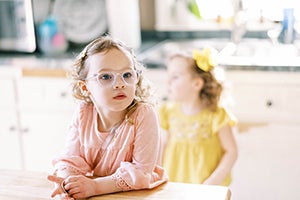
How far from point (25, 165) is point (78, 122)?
1644mm

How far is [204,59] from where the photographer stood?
1853mm

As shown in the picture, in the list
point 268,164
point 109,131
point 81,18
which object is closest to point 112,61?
point 109,131

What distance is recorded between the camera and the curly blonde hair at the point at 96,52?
1119mm

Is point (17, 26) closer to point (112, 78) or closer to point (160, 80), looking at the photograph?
point (160, 80)

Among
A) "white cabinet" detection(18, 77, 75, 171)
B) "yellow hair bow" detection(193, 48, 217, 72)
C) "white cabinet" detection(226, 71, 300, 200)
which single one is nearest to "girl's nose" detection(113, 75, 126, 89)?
"yellow hair bow" detection(193, 48, 217, 72)

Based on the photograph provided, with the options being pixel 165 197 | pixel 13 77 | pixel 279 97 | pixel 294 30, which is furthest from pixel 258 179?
pixel 165 197

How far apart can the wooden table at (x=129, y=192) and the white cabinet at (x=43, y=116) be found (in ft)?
4.57

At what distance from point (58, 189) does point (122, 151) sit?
0.54 feet

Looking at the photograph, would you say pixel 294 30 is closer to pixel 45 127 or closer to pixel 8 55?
pixel 45 127

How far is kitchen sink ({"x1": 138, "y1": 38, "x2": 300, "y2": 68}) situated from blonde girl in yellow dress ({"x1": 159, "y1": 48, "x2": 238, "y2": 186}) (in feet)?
1.37

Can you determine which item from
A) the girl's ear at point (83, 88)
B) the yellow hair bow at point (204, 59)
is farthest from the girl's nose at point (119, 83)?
the yellow hair bow at point (204, 59)

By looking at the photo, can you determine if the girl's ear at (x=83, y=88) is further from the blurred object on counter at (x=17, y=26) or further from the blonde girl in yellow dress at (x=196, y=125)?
the blurred object on counter at (x=17, y=26)

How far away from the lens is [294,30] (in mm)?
2664

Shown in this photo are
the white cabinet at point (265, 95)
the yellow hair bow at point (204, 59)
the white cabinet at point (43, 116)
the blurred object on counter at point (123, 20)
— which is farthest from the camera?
the blurred object on counter at point (123, 20)
